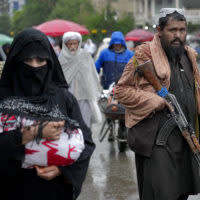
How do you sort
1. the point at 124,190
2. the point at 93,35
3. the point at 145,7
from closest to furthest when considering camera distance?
the point at 124,190 → the point at 93,35 → the point at 145,7

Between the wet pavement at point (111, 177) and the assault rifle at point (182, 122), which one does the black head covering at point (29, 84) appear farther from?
the wet pavement at point (111, 177)

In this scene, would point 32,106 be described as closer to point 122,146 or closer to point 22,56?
point 22,56

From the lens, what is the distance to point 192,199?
5684 millimetres

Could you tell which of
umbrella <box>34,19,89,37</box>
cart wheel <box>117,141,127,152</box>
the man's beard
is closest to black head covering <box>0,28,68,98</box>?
the man's beard

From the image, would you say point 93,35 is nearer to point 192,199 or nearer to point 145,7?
point 192,199

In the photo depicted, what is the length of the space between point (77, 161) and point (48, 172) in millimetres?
187

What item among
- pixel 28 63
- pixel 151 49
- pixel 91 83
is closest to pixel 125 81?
pixel 151 49

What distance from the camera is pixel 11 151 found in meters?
2.81

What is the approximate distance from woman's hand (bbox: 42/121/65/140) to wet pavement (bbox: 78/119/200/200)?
3031 millimetres

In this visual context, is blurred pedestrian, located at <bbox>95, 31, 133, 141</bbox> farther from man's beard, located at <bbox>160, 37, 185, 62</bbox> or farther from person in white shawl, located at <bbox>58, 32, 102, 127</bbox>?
man's beard, located at <bbox>160, 37, 185, 62</bbox>

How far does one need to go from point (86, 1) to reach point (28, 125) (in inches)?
1579

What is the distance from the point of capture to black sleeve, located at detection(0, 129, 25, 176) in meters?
2.81

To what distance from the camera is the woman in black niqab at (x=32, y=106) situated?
9.45ft

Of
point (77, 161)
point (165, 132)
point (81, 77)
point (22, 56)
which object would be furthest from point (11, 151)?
point (81, 77)
